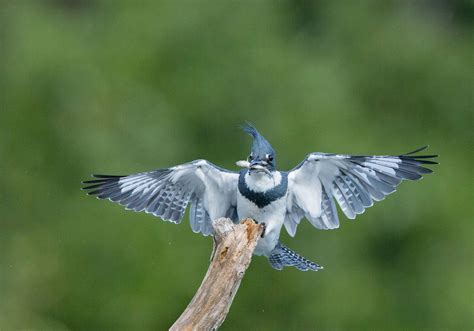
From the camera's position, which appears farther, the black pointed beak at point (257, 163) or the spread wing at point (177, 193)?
the spread wing at point (177, 193)

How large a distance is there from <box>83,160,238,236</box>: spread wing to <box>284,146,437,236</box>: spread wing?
257mm

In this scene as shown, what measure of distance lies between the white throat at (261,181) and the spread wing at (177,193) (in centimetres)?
14

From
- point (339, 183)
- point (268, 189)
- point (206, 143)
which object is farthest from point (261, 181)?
point (206, 143)

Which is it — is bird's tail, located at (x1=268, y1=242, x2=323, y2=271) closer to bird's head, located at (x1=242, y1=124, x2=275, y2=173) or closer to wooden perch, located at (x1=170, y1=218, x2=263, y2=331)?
bird's head, located at (x1=242, y1=124, x2=275, y2=173)

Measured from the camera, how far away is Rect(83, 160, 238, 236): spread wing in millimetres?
4238

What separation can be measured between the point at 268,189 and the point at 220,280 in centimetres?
59

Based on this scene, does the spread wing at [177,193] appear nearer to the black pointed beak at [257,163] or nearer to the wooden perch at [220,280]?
the black pointed beak at [257,163]

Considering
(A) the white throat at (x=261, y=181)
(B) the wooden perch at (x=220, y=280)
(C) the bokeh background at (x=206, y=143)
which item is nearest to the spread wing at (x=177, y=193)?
(A) the white throat at (x=261, y=181)

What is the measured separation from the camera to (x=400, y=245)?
751 centimetres

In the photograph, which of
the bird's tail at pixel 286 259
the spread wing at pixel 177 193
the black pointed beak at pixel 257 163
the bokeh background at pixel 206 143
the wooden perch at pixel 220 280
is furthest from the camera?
the bokeh background at pixel 206 143

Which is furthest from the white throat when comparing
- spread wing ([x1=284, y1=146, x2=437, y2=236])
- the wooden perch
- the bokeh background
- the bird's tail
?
the bokeh background

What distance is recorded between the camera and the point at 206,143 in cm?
730

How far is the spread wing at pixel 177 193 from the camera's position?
13.9 ft

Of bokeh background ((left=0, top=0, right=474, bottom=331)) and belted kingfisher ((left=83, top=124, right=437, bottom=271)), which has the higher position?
bokeh background ((left=0, top=0, right=474, bottom=331))
